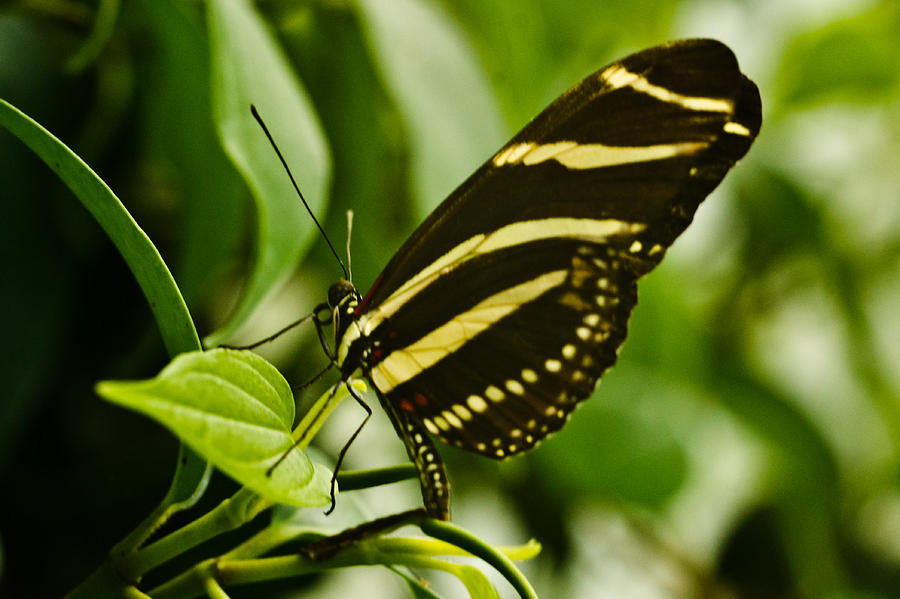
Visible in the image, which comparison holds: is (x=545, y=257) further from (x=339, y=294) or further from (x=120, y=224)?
(x=120, y=224)

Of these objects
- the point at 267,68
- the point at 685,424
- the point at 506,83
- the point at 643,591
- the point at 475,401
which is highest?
the point at 506,83

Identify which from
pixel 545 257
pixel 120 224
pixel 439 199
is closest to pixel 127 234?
pixel 120 224

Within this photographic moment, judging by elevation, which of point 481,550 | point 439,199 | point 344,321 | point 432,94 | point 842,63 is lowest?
point 481,550

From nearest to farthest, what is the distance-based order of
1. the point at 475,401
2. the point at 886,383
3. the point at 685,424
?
the point at 475,401 → the point at 685,424 → the point at 886,383

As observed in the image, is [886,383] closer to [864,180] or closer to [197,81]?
[864,180]

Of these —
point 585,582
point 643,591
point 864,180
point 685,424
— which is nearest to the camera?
point 685,424

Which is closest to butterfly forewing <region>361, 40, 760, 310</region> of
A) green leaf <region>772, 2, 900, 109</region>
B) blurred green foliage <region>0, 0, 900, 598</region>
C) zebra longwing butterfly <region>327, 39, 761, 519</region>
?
zebra longwing butterfly <region>327, 39, 761, 519</region>

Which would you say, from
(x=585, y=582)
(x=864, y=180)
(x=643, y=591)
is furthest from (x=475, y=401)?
(x=864, y=180)
